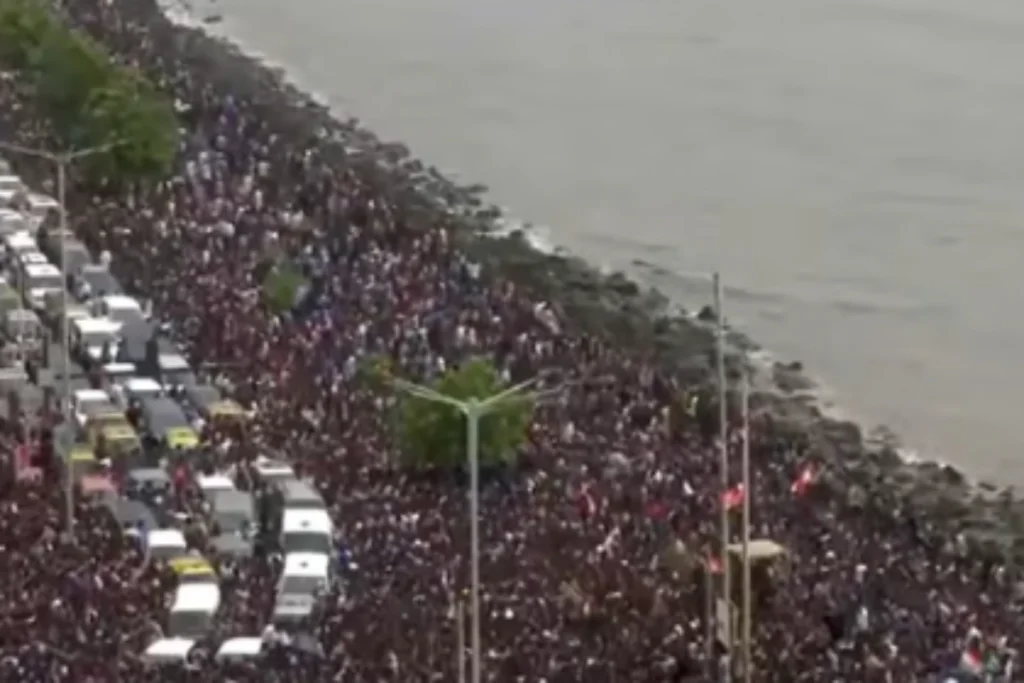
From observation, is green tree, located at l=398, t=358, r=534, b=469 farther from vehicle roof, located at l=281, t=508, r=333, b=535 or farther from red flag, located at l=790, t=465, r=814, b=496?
red flag, located at l=790, t=465, r=814, b=496

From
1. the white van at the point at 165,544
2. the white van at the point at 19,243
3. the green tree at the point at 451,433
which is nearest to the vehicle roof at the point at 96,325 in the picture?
the white van at the point at 19,243

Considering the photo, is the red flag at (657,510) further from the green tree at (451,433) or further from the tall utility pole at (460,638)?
the tall utility pole at (460,638)

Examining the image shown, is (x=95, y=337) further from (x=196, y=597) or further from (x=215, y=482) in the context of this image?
(x=196, y=597)

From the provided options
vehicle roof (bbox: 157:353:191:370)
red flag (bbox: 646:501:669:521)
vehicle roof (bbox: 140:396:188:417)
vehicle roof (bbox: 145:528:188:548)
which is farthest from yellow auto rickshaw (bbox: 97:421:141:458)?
red flag (bbox: 646:501:669:521)

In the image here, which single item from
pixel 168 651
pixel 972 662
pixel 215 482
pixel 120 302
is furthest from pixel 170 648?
pixel 120 302

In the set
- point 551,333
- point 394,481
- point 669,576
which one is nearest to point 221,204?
point 551,333
